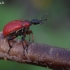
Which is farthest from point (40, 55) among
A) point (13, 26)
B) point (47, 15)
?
point (47, 15)

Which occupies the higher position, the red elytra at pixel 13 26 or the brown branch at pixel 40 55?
the red elytra at pixel 13 26

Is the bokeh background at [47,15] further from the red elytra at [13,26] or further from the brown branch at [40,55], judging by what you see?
the brown branch at [40,55]

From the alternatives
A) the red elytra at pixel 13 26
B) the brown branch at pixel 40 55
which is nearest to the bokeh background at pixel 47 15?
the red elytra at pixel 13 26

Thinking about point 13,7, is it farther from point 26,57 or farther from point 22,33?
point 26,57

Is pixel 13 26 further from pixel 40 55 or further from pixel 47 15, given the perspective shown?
pixel 47 15

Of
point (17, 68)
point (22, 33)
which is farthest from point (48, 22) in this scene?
point (22, 33)

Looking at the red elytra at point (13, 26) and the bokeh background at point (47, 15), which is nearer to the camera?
the red elytra at point (13, 26)

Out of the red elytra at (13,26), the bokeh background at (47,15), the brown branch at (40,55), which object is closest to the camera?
the brown branch at (40,55)
